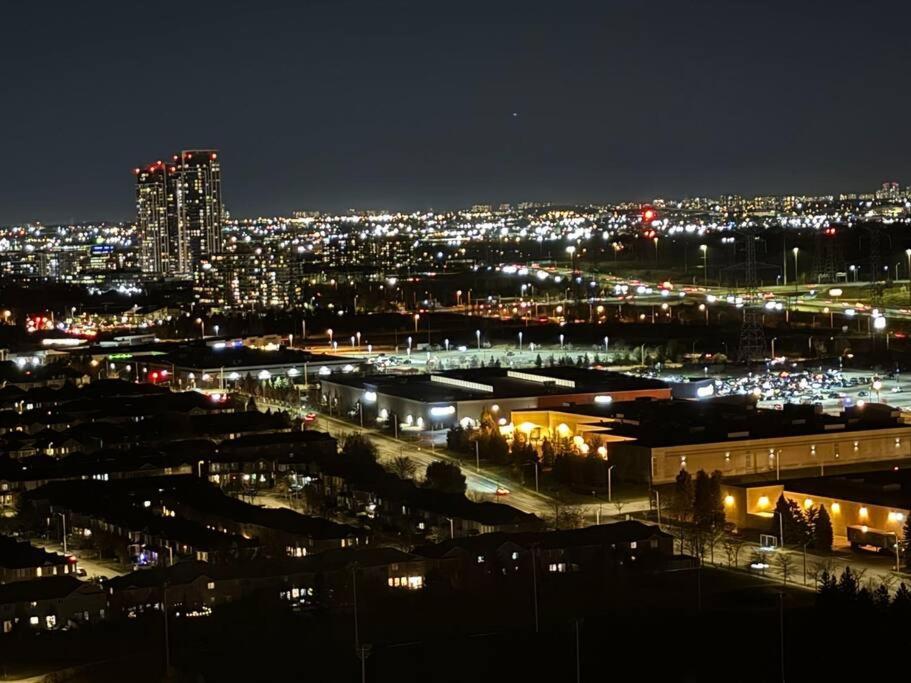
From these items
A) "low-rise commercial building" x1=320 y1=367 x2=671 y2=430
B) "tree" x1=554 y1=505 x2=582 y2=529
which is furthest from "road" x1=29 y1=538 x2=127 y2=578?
"low-rise commercial building" x1=320 y1=367 x2=671 y2=430

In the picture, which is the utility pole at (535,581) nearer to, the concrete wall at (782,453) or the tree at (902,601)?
the tree at (902,601)

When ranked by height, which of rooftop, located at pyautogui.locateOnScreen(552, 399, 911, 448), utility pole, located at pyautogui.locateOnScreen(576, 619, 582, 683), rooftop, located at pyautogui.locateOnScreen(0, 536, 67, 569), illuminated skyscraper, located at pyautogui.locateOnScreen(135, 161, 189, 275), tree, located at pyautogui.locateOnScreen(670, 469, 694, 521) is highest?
illuminated skyscraper, located at pyautogui.locateOnScreen(135, 161, 189, 275)

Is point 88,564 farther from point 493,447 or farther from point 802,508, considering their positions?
point 802,508

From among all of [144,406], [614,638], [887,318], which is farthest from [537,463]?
[887,318]

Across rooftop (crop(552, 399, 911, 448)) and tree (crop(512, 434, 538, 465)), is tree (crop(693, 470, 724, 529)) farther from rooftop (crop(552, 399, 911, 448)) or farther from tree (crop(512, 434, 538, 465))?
tree (crop(512, 434, 538, 465))

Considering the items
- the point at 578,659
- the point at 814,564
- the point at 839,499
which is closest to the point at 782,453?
the point at 839,499
